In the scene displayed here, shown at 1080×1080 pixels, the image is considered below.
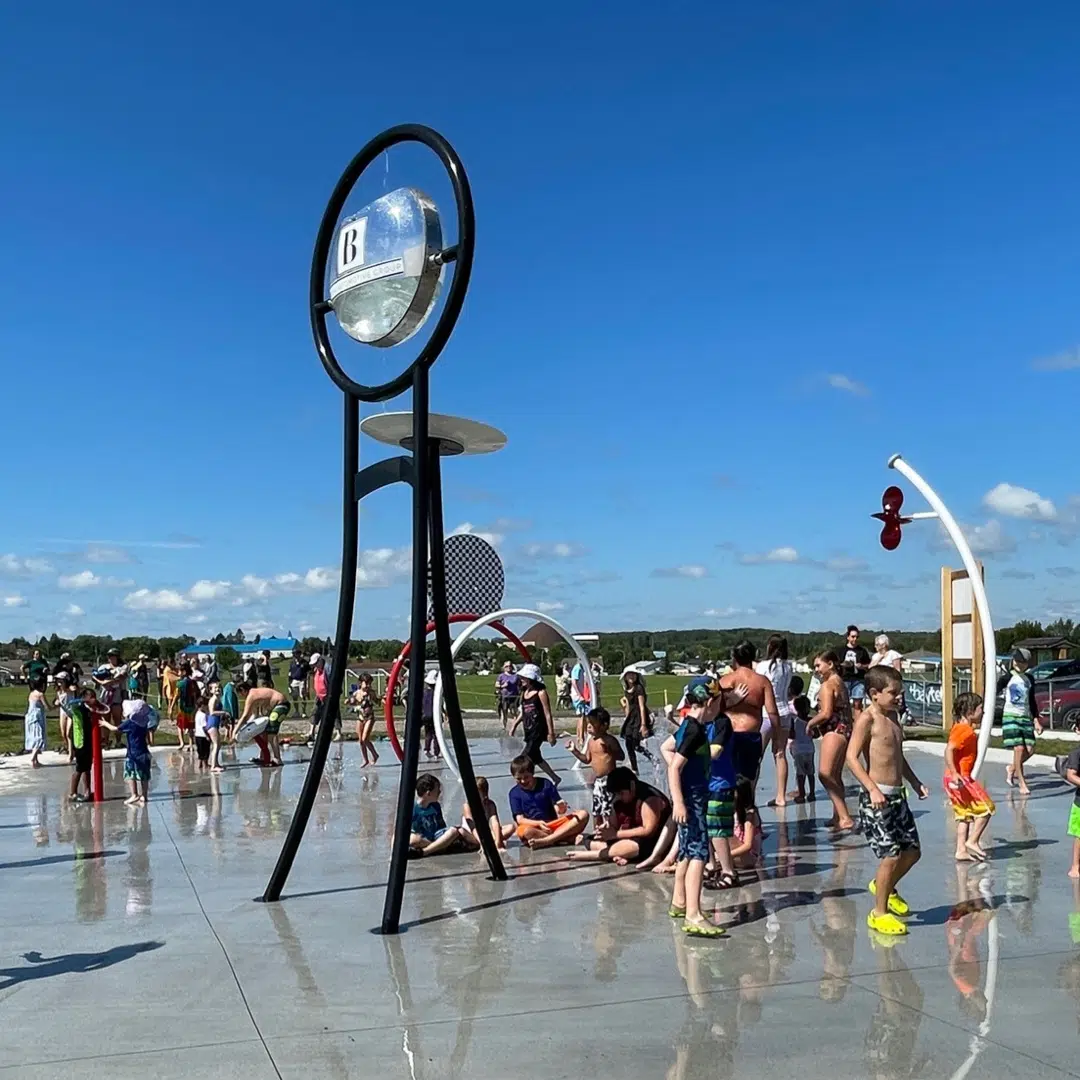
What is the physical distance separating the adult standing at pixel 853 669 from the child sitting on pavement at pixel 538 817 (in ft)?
14.4

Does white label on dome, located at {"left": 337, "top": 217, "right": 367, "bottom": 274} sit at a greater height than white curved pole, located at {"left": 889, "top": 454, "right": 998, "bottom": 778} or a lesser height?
greater

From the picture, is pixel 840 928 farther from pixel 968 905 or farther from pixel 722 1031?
pixel 722 1031

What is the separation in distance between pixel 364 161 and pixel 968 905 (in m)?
6.55

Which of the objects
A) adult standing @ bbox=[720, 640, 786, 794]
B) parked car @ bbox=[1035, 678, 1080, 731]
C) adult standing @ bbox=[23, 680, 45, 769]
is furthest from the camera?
parked car @ bbox=[1035, 678, 1080, 731]

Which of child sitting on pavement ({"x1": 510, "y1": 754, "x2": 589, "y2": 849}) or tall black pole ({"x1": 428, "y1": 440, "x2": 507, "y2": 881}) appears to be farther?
child sitting on pavement ({"x1": 510, "y1": 754, "x2": 589, "y2": 849})

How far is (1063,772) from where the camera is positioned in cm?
805

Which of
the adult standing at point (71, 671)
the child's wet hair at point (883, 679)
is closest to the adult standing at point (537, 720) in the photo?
the adult standing at point (71, 671)

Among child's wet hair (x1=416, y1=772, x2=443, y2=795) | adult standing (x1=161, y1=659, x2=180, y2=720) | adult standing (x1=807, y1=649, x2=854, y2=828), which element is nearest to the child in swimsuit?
adult standing (x1=807, y1=649, x2=854, y2=828)

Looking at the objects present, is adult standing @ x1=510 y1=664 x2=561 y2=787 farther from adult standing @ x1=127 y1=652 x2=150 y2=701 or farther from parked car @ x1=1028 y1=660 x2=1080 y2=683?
parked car @ x1=1028 y1=660 x2=1080 y2=683

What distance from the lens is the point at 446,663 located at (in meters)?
8.27

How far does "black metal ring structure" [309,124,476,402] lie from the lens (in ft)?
24.9

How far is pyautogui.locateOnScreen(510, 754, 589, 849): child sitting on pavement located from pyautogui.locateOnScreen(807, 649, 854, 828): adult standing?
7.12 feet

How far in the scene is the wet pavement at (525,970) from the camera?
4.72m

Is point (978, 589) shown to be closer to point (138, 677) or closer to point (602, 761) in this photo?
point (602, 761)
